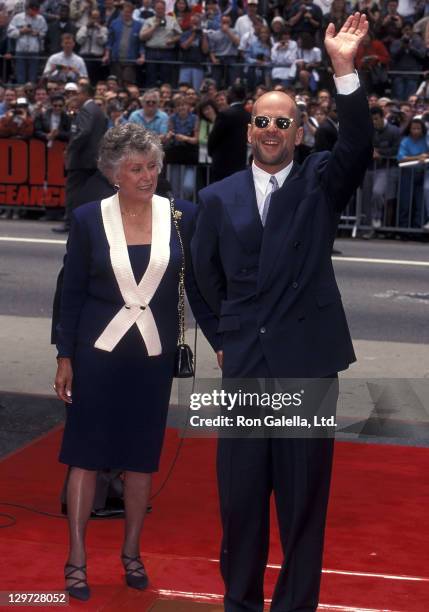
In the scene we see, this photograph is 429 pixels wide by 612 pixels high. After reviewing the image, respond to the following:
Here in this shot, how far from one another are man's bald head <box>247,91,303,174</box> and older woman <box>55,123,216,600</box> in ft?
2.55

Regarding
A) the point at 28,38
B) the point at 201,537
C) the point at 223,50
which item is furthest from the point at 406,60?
the point at 201,537

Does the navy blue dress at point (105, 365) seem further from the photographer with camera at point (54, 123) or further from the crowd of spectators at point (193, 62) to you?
the photographer with camera at point (54, 123)

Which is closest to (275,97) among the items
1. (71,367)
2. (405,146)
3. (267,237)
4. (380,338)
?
(267,237)

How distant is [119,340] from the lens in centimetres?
500

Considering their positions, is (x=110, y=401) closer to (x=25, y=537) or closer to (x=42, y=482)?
(x=25, y=537)

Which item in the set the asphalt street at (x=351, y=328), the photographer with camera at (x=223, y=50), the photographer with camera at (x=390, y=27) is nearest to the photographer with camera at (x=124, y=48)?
the photographer with camera at (x=223, y=50)

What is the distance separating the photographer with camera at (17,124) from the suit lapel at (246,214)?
Result: 15576mm

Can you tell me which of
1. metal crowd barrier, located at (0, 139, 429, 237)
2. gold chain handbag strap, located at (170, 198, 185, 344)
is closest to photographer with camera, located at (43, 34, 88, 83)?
metal crowd barrier, located at (0, 139, 429, 237)

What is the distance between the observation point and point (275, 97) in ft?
14.4

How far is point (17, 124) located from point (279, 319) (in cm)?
1601

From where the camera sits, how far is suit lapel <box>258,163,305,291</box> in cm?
438

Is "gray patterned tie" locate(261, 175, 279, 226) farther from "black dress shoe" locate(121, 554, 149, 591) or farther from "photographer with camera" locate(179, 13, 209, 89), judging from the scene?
"photographer with camera" locate(179, 13, 209, 89)

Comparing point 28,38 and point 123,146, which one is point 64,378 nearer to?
point 123,146

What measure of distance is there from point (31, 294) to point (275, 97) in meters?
8.87
